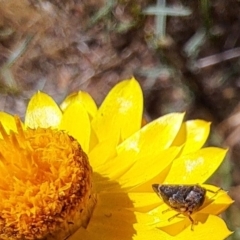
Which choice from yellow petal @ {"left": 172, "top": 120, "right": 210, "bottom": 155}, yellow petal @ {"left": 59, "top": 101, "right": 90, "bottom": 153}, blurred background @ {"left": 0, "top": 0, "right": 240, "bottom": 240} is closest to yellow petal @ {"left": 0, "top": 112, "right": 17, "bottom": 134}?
yellow petal @ {"left": 59, "top": 101, "right": 90, "bottom": 153}

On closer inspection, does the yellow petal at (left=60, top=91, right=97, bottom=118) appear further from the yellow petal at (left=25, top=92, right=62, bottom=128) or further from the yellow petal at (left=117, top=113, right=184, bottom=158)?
the yellow petal at (left=117, top=113, right=184, bottom=158)

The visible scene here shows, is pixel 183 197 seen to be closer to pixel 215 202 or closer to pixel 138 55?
pixel 215 202

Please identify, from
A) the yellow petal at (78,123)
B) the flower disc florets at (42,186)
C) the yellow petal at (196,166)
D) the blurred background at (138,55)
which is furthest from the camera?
the blurred background at (138,55)

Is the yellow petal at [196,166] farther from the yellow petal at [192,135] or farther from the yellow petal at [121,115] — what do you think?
the yellow petal at [121,115]

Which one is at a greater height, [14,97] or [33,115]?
[14,97]

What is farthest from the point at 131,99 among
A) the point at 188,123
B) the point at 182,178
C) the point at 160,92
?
the point at 160,92

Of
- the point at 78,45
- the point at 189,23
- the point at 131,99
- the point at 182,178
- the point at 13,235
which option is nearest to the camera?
the point at 13,235

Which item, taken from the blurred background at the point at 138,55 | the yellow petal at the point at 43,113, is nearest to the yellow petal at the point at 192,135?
the yellow petal at the point at 43,113

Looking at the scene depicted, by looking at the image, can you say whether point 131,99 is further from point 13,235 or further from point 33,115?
point 13,235
